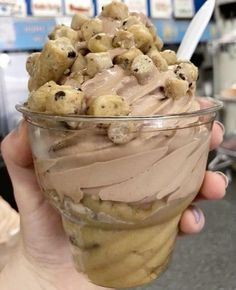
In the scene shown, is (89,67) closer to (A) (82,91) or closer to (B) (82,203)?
(A) (82,91)

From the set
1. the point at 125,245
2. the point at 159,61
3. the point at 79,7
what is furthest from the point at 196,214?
the point at 79,7

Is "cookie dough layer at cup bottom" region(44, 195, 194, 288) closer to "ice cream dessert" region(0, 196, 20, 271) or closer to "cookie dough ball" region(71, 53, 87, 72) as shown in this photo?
"cookie dough ball" region(71, 53, 87, 72)

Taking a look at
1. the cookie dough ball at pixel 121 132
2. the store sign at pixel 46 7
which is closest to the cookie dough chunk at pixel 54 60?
the cookie dough ball at pixel 121 132

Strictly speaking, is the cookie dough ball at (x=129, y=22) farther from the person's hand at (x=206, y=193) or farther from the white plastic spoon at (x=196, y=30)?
the person's hand at (x=206, y=193)

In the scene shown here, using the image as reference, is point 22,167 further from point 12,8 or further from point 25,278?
point 12,8

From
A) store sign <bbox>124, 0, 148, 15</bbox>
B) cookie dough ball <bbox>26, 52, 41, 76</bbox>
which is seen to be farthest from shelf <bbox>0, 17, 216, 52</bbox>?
cookie dough ball <bbox>26, 52, 41, 76</bbox>

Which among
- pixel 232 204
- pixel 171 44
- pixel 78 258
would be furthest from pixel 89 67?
pixel 171 44
